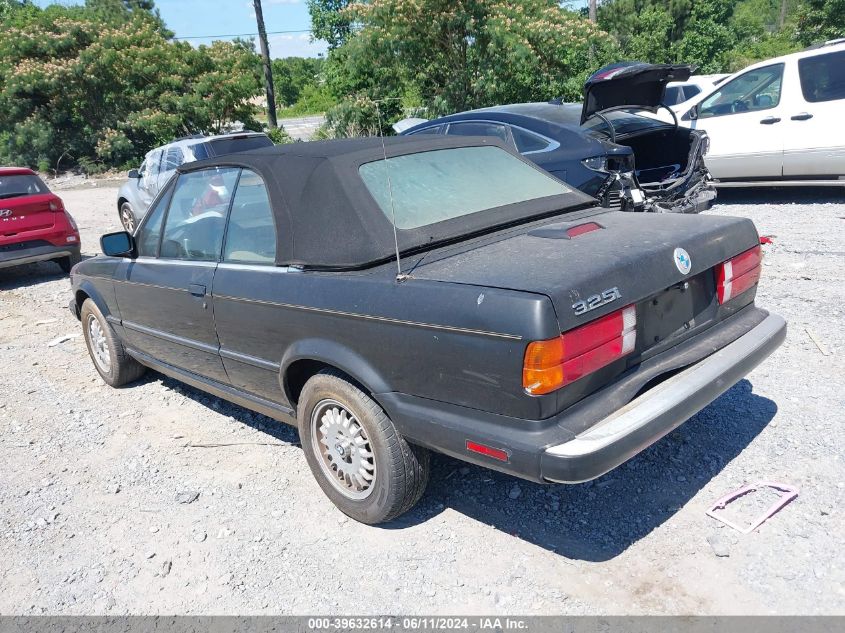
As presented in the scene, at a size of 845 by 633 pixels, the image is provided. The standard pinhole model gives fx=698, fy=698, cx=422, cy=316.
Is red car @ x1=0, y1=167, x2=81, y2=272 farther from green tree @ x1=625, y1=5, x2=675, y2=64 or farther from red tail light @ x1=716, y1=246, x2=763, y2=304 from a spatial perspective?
green tree @ x1=625, y1=5, x2=675, y2=64

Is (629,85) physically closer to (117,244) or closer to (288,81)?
(117,244)

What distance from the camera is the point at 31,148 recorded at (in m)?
27.3

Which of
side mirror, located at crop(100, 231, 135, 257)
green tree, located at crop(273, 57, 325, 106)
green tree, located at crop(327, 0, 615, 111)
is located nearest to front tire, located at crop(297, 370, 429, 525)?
side mirror, located at crop(100, 231, 135, 257)

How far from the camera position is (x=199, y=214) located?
420cm

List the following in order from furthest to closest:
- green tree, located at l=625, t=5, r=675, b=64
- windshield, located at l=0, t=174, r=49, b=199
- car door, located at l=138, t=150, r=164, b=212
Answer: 1. green tree, located at l=625, t=5, r=675, b=64
2. car door, located at l=138, t=150, r=164, b=212
3. windshield, located at l=0, t=174, r=49, b=199

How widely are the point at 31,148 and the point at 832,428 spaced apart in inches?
1192

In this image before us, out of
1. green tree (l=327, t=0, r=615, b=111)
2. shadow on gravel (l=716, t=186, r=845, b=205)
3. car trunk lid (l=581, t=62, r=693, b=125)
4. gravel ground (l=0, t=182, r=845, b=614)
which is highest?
green tree (l=327, t=0, r=615, b=111)

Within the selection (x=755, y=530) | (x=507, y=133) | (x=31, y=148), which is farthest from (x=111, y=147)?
(x=755, y=530)

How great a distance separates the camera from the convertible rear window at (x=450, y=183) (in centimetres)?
340

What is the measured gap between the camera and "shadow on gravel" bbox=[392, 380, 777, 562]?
3.10 m

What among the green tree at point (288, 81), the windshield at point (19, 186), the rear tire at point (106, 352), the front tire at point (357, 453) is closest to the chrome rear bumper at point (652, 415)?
the front tire at point (357, 453)

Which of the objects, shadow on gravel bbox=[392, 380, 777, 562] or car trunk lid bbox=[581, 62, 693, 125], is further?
car trunk lid bbox=[581, 62, 693, 125]

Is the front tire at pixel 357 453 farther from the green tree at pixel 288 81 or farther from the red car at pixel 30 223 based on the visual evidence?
the green tree at pixel 288 81

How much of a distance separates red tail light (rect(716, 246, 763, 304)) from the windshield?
928 centimetres
